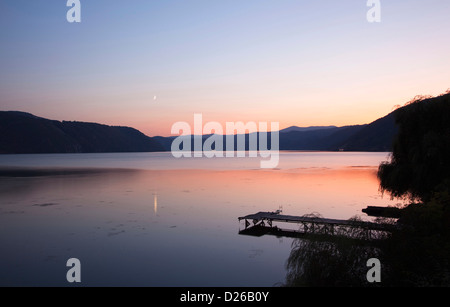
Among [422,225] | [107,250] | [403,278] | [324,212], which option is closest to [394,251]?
[403,278]

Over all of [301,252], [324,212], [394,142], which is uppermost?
[394,142]

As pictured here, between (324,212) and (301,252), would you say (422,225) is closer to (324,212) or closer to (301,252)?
(301,252)

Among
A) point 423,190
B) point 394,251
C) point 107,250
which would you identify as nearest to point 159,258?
point 107,250

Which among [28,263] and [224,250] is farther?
[224,250]

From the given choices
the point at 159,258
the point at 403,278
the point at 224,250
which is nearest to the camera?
the point at 403,278

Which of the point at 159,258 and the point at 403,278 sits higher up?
the point at 403,278

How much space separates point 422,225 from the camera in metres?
18.7

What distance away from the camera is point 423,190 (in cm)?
2588

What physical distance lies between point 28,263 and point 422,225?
23.9 m

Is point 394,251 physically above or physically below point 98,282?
above
